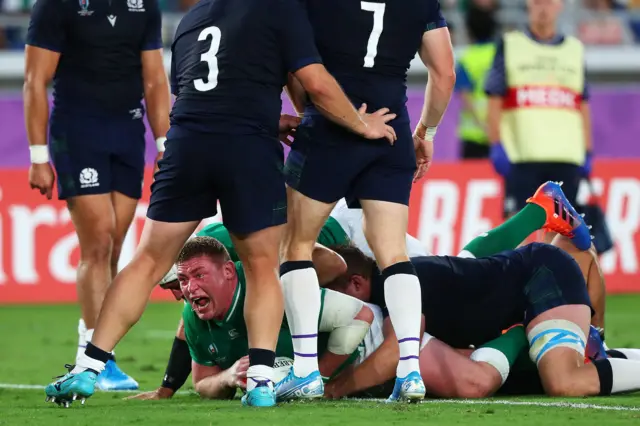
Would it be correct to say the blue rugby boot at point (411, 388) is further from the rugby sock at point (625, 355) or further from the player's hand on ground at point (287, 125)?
the rugby sock at point (625, 355)

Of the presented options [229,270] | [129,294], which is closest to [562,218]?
[229,270]

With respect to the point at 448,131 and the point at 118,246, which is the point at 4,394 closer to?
the point at 118,246

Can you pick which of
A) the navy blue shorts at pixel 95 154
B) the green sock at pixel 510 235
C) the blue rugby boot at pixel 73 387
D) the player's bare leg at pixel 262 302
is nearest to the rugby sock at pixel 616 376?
the green sock at pixel 510 235

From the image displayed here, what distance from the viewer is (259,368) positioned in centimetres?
564

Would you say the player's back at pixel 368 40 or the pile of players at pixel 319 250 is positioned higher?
the player's back at pixel 368 40

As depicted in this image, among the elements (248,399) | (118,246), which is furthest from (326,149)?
(118,246)

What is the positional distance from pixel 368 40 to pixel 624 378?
198 cm

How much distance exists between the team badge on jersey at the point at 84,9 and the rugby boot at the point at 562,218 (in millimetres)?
2732

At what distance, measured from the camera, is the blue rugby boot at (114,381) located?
23.0 feet

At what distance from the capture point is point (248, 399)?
5.67 metres

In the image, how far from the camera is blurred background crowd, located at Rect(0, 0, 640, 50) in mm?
16875

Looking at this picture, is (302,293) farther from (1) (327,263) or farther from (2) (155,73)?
(2) (155,73)

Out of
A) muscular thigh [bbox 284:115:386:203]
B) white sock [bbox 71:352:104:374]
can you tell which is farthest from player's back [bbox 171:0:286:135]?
white sock [bbox 71:352:104:374]

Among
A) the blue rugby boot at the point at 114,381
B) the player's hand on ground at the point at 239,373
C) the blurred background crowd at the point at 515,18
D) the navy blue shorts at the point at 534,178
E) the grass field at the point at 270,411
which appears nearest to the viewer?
the grass field at the point at 270,411
